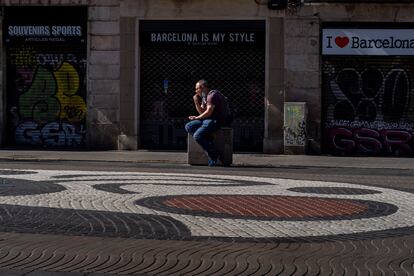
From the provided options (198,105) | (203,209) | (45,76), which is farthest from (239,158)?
(203,209)

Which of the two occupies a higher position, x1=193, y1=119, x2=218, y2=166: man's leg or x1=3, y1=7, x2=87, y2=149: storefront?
x1=3, y1=7, x2=87, y2=149: storefront

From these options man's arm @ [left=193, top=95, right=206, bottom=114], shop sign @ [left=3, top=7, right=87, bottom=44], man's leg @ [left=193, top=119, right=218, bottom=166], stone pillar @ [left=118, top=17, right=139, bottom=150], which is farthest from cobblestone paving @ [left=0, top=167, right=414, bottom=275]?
shop sign @ [left=3, top=7, right=87, bottom=44]

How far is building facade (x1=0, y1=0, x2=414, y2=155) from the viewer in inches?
818

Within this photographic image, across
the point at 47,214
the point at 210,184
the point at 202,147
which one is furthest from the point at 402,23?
the point at 47,214

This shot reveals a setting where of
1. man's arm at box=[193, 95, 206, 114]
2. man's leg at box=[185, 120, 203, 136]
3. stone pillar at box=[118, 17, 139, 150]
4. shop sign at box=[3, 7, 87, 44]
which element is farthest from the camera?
shop sign at box=[3, 7, 87, 44]

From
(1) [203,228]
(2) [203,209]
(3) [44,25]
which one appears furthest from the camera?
(3) [44,25]

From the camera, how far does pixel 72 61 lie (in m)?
21.9

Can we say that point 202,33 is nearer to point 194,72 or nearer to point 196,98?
point 194,72

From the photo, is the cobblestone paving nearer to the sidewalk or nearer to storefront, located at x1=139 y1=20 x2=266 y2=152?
the sidewalk

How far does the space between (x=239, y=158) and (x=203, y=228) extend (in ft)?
37.5

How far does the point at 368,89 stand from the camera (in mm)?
20953

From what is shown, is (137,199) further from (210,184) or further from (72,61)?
(72,61)

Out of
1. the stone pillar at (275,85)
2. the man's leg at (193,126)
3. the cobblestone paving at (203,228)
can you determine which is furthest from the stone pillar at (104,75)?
the cobblestone paving at (203,228)

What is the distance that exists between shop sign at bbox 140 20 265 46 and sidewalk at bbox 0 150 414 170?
3.29 m
